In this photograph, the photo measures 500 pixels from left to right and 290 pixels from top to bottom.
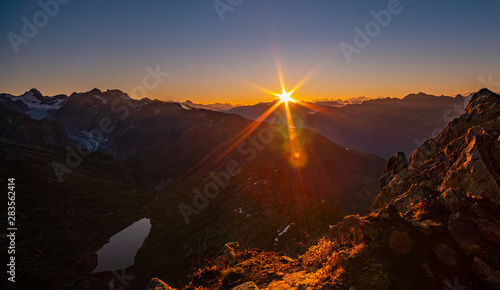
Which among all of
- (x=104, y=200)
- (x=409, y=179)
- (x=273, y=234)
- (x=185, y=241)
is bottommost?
(x=409, y=179)

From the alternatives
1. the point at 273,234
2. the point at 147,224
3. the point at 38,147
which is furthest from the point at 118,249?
the point at 38,147

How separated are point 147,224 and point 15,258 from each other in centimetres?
3658

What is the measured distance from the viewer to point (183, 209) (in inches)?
3706

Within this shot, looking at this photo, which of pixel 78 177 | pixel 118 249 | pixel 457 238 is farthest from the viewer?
pixel 78 177

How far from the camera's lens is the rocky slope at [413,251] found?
22.3 ft

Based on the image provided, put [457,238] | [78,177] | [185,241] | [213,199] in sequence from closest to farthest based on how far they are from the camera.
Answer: [457,238], [185,241], [213,199], [78,177]

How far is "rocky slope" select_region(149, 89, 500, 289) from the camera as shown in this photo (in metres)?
6.79

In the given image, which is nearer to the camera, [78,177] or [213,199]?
[213,199]

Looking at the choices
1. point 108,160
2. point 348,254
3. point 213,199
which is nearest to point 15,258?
point 213,199

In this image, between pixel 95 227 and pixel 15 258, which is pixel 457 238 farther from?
pixel 95 227

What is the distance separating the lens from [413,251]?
7387 mm

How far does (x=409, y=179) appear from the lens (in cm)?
1911

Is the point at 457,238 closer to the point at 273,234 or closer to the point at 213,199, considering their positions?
the point at 273,234

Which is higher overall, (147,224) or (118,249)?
(147,224)
